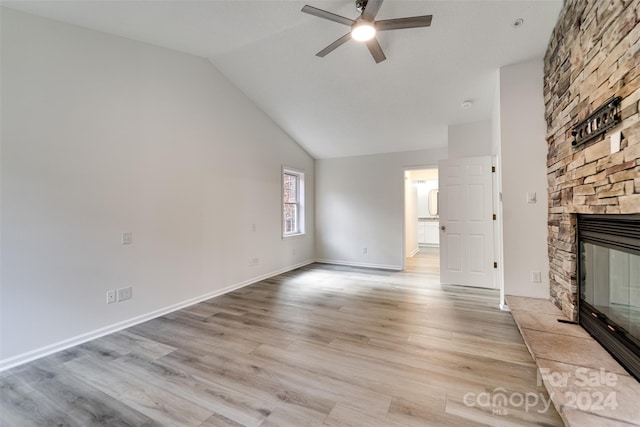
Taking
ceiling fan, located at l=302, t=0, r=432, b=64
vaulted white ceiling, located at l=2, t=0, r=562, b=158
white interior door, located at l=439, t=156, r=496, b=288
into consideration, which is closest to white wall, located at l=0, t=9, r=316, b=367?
vaulted white ceiling, located at l=2, t=0, r=562, b=158

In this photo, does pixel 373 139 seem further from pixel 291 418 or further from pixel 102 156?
pixel 291 418

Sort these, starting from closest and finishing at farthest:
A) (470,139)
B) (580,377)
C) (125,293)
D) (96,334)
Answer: (580,377) < (96,334) < (125,293) < (470,139)

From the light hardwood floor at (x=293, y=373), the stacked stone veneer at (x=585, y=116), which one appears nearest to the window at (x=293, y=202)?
the light hardwood floor at (x=293, y=373)

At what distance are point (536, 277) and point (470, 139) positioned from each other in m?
2.41

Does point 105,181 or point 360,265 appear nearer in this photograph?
point 105,181

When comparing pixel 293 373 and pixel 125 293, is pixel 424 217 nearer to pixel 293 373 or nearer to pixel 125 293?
pixel 293 373

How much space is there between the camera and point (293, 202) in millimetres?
6117

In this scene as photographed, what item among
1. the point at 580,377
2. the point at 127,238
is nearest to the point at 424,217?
the point at 580,377

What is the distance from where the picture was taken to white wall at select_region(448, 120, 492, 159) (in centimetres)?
439

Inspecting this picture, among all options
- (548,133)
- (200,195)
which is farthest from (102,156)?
(548,133)

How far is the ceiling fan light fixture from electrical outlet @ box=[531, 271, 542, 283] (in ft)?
9.95

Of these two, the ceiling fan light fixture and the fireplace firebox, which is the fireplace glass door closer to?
the fireplace firebox

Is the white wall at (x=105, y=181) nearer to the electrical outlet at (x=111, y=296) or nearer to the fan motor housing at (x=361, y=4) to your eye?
the electrical outlet at (x=111, y=296)

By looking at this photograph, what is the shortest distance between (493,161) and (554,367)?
317 cm
